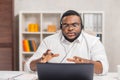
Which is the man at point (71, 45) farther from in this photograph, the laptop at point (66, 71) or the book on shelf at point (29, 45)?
the book on shelf at point (29, 45)

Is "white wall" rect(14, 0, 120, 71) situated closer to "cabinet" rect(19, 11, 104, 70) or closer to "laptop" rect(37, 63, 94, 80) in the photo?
"cabinet" rect(19, 11, 104, 70)

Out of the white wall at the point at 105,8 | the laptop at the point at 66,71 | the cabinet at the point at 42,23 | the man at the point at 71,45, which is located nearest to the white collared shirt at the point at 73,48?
the man at the point at 71,45

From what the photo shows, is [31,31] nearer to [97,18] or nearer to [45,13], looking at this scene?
[45,13]

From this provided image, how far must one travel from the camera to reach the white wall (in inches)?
157

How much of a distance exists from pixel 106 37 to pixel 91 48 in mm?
1909

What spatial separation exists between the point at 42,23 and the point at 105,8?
1.15 m

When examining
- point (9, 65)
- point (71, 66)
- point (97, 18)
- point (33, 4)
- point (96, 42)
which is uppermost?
point (33, 4)

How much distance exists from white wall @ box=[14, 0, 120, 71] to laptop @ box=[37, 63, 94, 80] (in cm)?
263

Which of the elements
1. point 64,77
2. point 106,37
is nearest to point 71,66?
point 64,77

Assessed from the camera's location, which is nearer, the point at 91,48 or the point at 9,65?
the point at 91,48

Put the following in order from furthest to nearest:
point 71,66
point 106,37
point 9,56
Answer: point 106,37
point 9,56
point 71,66

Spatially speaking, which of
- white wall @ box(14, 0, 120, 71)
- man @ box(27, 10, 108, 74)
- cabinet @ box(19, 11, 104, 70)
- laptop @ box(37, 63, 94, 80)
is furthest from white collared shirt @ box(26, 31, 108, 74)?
white wall @ box(14, 0, 120, 71)

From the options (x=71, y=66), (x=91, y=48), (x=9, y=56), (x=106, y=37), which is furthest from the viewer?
(x=106, y=37)

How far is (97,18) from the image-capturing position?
373 cm
